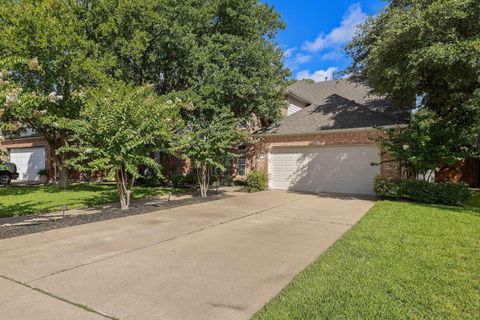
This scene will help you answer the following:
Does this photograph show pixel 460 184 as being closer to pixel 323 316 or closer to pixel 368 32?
pixel 368 32

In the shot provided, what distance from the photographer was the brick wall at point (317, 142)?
524 inches

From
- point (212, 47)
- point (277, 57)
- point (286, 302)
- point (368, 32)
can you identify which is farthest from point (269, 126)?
point (286, 302)

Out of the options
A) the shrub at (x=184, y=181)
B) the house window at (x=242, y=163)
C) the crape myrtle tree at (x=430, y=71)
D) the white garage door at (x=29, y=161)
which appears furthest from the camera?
the white garage door at (x=29, y=161)

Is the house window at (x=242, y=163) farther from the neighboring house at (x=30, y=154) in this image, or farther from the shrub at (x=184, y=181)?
the neighboring house at (x=30, y=154)

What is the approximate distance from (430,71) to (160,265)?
10.7 meters

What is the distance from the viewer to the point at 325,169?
14922 millimetres

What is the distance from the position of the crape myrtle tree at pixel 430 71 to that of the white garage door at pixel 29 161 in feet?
74.7

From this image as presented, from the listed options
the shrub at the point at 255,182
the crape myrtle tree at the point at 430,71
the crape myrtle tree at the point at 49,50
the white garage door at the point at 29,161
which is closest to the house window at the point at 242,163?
the shrub at the point at 255,182

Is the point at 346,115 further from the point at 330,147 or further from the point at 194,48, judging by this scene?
the point at 194,48

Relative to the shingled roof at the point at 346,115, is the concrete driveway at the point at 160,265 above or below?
below

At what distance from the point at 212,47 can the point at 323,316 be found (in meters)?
13.4

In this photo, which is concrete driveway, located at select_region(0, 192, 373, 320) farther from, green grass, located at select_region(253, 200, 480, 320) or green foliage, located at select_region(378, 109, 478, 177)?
green foliage, located at select_region(378, 109, 478, 177)

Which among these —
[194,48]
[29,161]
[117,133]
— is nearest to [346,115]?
[194,48]

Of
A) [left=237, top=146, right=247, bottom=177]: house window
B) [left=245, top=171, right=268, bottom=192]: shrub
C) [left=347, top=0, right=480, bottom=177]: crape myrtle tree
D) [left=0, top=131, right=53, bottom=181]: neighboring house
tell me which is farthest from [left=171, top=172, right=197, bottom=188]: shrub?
[left=0, top=131, right=53, bottom=181]: neighboring house
